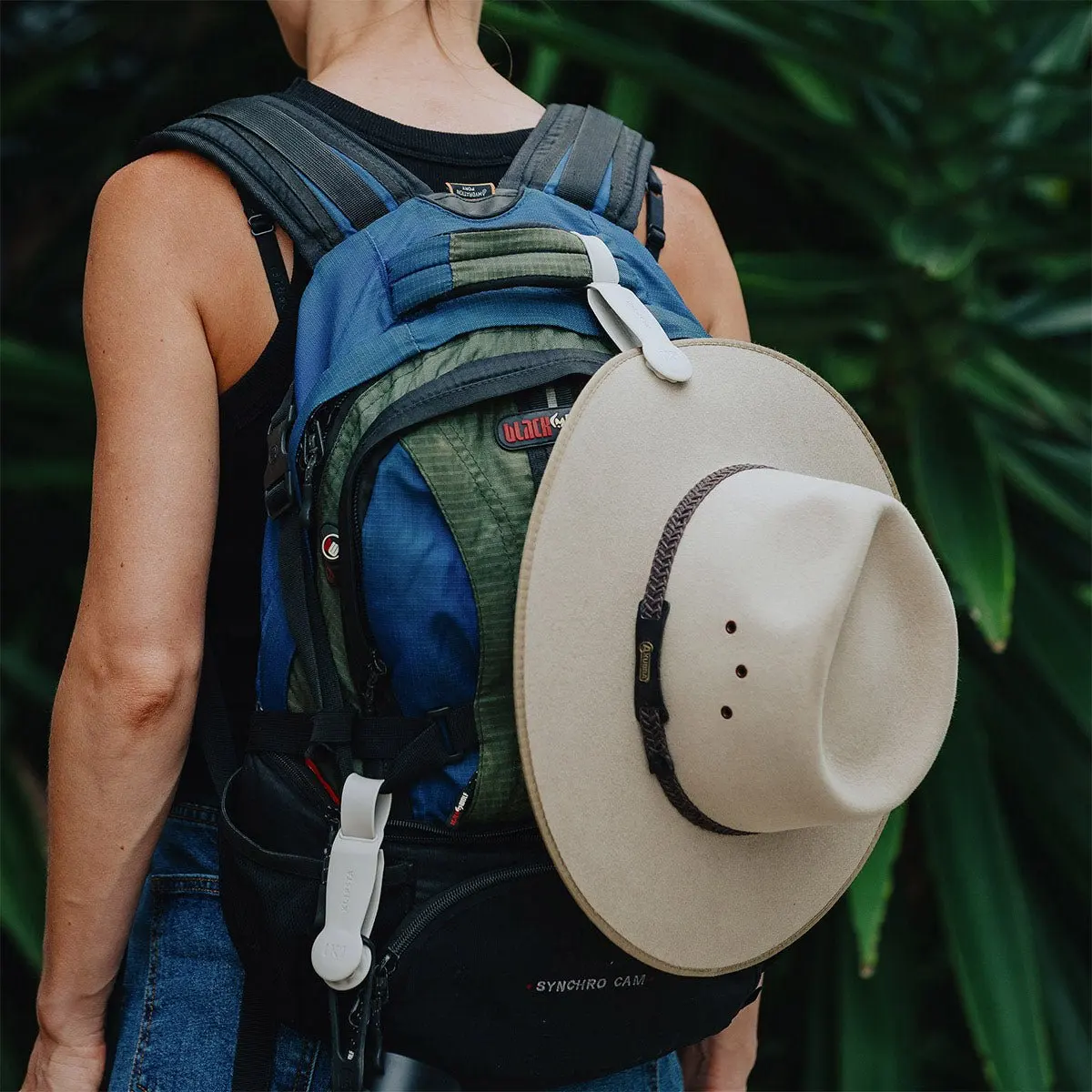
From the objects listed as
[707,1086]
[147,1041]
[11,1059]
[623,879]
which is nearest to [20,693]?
[11,1059]

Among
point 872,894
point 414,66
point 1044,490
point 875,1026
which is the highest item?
point 414,66

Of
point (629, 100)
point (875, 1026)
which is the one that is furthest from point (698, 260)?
point (875, 1026)

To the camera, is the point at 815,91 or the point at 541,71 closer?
the point at 541,71

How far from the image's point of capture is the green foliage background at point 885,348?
4.80ft

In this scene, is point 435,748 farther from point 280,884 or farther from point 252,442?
point 252,442

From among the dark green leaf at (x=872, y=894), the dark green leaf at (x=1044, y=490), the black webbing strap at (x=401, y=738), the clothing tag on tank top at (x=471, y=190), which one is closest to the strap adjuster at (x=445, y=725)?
the black webbing strap at (x=401, y=738)

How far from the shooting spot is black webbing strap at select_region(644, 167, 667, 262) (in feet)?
2.99

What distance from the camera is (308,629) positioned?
73 centimetres

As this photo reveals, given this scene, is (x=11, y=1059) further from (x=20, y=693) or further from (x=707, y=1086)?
(x=707, y=1086)

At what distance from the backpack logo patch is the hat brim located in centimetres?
4

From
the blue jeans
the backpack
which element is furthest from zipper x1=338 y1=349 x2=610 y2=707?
the blue jeans

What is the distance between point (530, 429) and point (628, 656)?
14cm

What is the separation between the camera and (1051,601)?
1601mm

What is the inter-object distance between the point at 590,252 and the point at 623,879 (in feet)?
1.21
